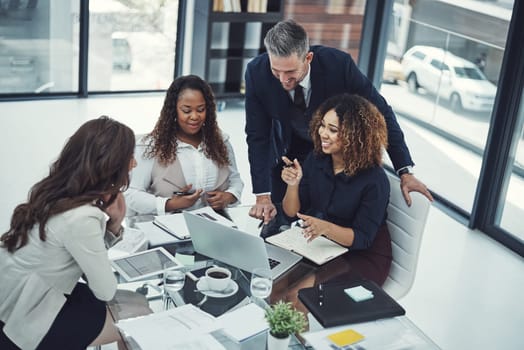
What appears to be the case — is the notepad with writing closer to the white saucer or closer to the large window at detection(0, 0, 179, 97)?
the white saucer

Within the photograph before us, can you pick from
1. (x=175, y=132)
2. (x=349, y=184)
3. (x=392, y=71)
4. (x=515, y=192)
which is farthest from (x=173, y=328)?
(x=392, y=71)

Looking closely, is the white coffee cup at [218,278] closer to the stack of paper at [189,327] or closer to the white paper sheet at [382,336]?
the stack of paper at [189,327]

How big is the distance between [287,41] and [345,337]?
1.22m

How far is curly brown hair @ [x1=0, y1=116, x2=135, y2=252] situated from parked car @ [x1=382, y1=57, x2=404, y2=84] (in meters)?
4.11

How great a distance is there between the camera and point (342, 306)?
219 centimetres

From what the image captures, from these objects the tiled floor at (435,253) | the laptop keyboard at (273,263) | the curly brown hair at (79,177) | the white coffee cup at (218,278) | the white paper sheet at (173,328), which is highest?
the curly brown hair at (79,177)

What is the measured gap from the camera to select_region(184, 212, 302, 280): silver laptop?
7.74 feet

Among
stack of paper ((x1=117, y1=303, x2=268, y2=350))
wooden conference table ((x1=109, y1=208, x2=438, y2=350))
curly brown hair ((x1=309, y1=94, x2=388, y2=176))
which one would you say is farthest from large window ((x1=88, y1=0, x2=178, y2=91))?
stack of paper ((x1=117, y1=303, x2=268, y2=350))

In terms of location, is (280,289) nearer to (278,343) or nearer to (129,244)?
(278,343)

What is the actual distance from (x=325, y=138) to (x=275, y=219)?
1.29ft

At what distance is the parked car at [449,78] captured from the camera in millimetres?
4969

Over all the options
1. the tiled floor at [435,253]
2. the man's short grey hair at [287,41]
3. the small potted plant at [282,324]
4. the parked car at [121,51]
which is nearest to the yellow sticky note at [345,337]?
the small potted plant at [282,324]

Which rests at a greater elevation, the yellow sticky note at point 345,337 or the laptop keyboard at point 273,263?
the laptop keyboard at point 273,263

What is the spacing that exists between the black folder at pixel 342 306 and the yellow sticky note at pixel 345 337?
39 mm
